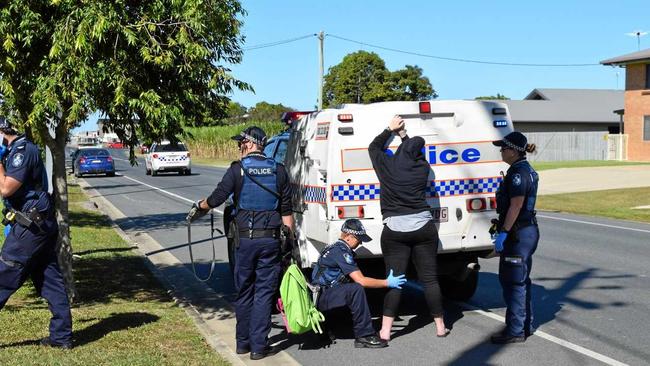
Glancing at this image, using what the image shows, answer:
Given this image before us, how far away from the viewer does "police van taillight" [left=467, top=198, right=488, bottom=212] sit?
7148 mm

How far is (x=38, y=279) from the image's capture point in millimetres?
5980

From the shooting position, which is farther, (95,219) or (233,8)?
(95,219)

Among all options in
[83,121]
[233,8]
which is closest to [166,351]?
[83,121]

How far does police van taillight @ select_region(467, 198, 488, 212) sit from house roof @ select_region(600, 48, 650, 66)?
115 feet

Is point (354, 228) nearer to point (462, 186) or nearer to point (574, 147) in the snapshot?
point (462, 186)

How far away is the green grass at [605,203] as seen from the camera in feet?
58.1

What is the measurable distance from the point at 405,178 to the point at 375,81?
5873cm

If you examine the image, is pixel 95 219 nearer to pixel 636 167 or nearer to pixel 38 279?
pixel 38 279

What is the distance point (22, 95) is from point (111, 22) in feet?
3.89

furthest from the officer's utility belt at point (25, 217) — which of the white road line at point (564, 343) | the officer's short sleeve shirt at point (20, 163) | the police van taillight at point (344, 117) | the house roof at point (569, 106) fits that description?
the house roof at point (569, 106)

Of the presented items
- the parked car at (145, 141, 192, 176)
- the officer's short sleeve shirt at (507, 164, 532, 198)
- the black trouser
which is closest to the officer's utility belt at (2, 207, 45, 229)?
the black trouser

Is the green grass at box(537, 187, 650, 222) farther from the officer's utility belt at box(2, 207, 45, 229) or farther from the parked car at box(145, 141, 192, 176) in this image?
the parked car at box(145, 141, 192, 176)

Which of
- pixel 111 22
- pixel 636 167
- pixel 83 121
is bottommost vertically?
pixel 636 167

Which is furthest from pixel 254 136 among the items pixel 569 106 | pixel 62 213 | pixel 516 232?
pixel 569 106
